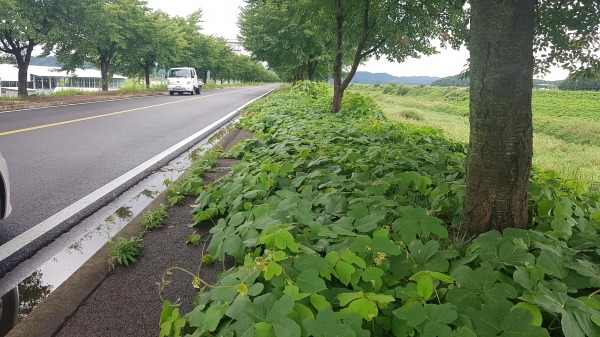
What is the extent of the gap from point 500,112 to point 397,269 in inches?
41.3

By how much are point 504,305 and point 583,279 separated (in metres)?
0.51

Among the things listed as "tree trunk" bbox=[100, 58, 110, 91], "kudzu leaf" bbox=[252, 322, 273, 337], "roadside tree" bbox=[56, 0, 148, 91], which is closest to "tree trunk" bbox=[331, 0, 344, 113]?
"kudzu leaf" bbox=[252, 322, 273, 337]

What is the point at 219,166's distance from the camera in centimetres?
500

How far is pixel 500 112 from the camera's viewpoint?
2.11m

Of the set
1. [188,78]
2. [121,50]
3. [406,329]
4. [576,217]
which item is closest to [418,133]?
[576,217]

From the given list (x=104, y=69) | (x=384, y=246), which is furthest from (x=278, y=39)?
(x=384, y=246)

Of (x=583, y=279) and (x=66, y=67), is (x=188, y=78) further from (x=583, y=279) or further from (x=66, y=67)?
(x=583, y=279)

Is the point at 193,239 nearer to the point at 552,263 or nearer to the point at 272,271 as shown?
the point at 272,271

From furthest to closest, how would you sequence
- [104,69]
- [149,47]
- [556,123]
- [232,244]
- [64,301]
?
[149,47]
[104,69]
[556,123]
[232,244]
[64,301]

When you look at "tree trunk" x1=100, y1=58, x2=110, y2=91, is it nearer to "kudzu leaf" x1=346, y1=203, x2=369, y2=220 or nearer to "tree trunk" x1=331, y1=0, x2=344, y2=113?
"tree trunk" x1=331, y1=0, x2=344, y2=113

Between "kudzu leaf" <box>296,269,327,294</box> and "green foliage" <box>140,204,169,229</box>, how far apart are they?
1797mm

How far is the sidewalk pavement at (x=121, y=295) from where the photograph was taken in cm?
182

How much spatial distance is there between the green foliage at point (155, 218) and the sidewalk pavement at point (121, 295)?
0.47ft

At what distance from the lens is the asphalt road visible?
339 centimetres
